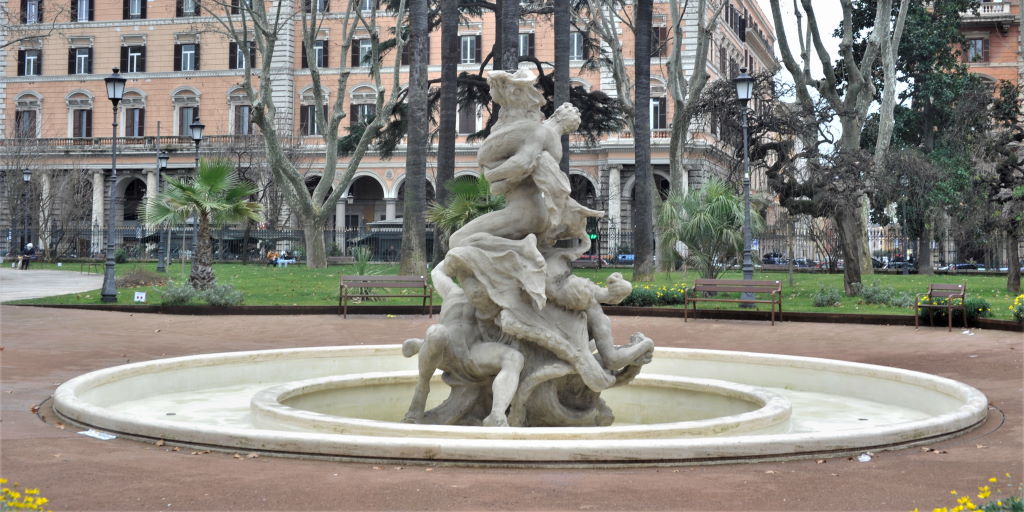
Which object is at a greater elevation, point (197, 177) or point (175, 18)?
point (175, 18)

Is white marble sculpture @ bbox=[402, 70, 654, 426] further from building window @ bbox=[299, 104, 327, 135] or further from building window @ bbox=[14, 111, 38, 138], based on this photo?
building window @ bbox=[14, 111, 38, 138]

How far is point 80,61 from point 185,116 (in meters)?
6.96

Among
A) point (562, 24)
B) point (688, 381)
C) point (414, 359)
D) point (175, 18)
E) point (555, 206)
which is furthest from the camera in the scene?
point (175, 18)

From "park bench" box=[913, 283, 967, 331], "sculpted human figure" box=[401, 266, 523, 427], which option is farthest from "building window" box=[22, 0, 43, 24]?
"sculpted human figure" box=[401, 266, 523, 427]

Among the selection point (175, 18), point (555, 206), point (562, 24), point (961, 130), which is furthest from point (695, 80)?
point (175, 18)

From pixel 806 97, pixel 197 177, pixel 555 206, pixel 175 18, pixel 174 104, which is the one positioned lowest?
pixel 555 206

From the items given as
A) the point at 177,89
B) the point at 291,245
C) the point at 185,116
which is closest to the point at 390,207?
the point at 291,245

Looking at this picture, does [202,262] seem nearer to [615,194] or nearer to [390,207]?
[615,194]

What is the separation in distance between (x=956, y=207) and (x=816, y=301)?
62.3 ft

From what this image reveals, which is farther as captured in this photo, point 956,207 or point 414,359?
point 956,207

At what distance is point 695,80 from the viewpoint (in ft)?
101

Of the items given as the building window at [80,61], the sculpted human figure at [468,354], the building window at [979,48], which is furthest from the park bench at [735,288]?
the building window at [80,61]

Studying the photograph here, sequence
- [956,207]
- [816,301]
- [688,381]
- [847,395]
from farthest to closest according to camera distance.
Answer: [956,207] → [816,301] → [847,395] → [688,381]

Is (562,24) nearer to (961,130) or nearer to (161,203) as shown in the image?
(161,203)
